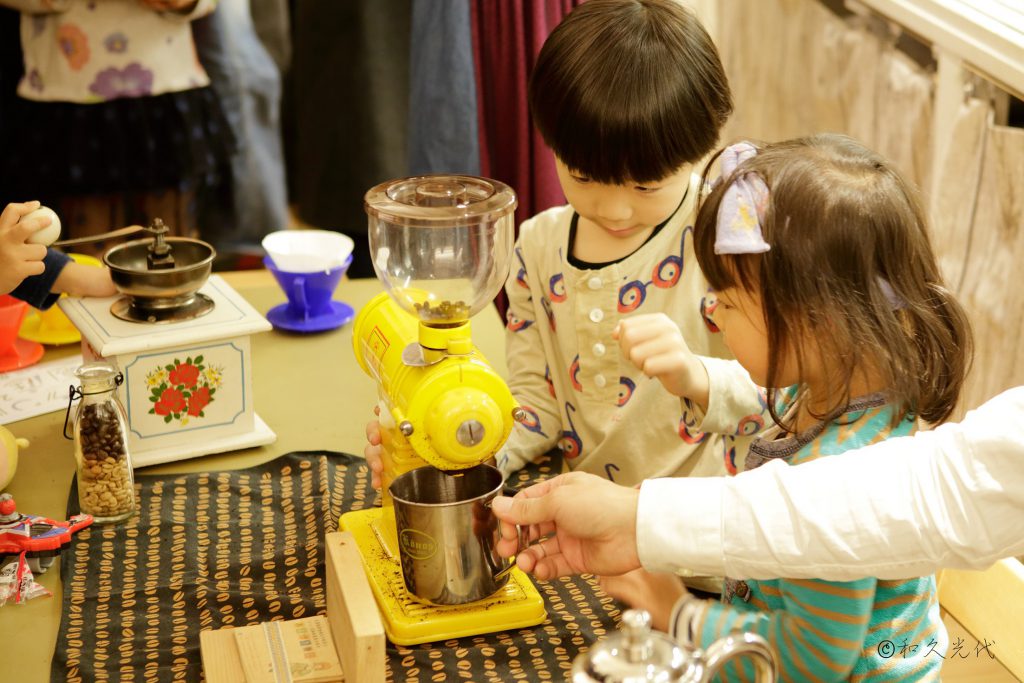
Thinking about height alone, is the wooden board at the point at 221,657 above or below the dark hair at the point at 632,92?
below

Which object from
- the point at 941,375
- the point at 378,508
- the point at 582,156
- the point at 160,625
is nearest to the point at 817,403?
the point at 941,375

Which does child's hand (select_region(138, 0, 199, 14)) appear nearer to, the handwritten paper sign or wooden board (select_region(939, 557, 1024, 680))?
the handwritten paper sign

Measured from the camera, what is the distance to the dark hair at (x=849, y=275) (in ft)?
3.27

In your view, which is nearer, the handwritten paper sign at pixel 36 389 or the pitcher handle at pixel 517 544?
the pitcher handle at pixel 517 544

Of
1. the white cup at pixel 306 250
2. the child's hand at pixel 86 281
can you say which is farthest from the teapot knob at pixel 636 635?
the white cup at pixel 306 250

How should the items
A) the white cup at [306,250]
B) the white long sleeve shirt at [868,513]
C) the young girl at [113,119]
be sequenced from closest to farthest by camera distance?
the white long sleeve shirt at [868,513]
the white cup at [306,250]
the young girl at [113,119]

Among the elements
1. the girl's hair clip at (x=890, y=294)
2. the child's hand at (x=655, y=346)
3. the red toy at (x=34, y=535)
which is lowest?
the red toy at (x=34, y=535)

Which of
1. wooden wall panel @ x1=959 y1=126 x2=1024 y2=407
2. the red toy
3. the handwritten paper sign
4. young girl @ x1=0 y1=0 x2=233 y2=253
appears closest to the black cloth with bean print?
the red toy

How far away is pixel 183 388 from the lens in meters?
1.57

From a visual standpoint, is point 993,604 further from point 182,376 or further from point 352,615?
point 182,376

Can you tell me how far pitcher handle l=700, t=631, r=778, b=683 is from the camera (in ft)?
2.15

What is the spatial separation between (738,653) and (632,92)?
82 centimetres

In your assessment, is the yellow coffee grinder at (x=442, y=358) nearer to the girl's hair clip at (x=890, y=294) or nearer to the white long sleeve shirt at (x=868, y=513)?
the white long sleeve shirt at (x=868, y=513)

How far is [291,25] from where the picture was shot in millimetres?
3336
